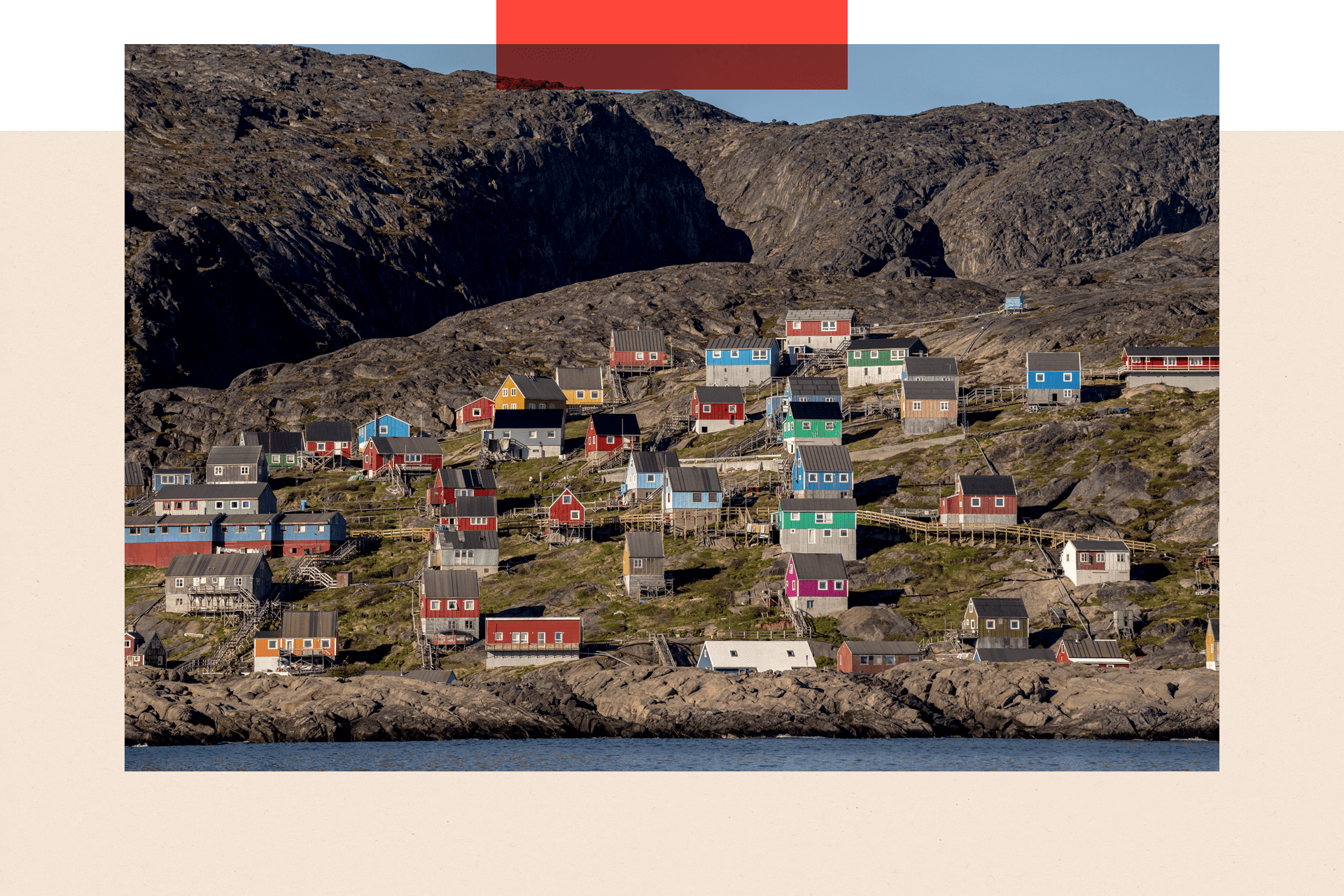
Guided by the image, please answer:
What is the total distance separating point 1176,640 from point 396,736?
152 ft

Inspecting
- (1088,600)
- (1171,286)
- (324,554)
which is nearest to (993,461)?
(1088,600)

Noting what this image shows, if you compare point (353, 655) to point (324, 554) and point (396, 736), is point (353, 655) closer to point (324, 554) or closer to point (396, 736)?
point (396, 736)

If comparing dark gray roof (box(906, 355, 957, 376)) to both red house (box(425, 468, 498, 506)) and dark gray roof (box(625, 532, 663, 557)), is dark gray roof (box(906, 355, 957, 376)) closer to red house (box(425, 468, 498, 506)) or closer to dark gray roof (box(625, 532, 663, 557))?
red house (box(425, 468, 498, 506))

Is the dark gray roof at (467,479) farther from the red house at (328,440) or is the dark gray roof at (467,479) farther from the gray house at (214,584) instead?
the red house at (328,440)

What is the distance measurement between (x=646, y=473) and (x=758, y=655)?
124 ft

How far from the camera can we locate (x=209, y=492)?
12262 cm

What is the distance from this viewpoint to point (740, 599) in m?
98.8

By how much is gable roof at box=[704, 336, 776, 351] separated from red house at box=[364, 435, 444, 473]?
118 feet

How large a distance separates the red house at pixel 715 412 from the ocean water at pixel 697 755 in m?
69.3

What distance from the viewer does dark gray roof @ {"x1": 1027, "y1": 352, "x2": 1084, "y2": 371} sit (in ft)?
452

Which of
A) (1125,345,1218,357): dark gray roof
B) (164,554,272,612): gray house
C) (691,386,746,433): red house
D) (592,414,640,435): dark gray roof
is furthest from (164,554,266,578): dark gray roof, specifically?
(1125,345,1218,357): dark gray roof

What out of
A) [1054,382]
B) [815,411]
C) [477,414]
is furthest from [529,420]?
[1054,382]

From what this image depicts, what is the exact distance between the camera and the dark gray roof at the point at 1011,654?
87.0 m

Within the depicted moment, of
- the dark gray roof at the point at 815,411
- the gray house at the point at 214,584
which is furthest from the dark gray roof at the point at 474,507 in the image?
the dark gray roof at the point at 815,411
